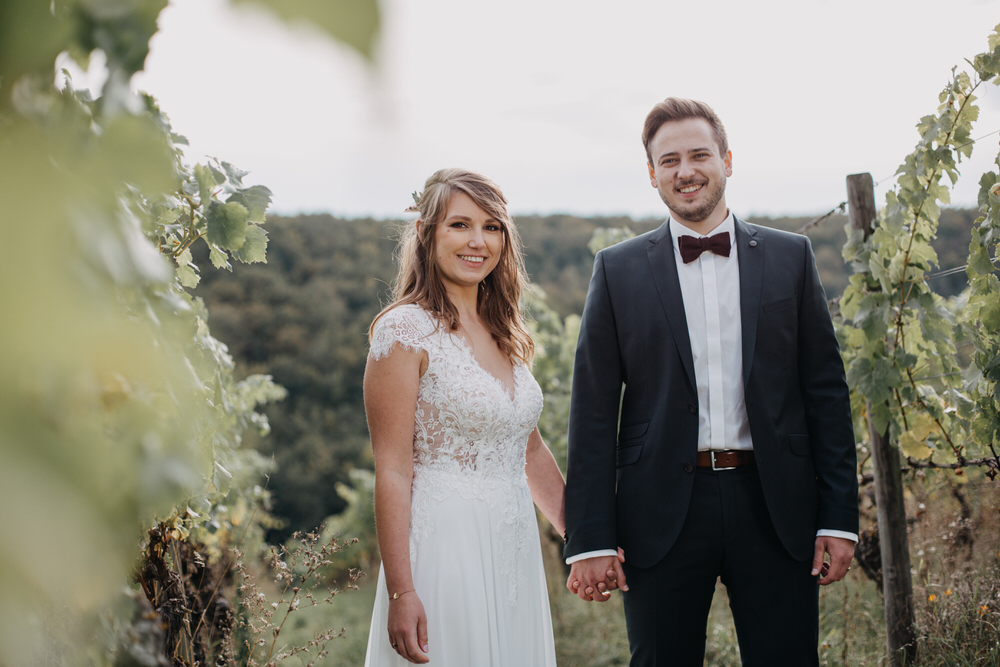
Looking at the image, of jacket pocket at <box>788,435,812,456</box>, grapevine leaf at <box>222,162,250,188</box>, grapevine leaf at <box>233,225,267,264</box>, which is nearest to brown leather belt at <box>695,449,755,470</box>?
jacket pocket at <box>788,435,812,456</box>

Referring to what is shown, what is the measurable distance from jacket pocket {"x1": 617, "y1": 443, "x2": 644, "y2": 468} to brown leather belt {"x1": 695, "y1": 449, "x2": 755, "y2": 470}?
0.19m

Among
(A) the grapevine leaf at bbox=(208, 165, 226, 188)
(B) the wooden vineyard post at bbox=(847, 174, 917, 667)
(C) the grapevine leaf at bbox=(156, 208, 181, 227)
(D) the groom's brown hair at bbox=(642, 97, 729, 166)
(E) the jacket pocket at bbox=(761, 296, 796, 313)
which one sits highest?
(D) the groom's brown hair at bbox=(642, 97, 729, 166)

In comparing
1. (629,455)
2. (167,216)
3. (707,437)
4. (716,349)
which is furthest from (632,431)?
(167,216)

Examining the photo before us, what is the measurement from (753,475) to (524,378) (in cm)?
80

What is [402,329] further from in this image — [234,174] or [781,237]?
[781,237]

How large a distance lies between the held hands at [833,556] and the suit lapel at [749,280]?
1.83 feet

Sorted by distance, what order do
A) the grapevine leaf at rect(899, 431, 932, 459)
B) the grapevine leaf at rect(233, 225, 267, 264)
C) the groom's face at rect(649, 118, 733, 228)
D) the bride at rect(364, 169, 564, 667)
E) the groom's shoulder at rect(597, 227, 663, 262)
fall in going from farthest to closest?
the grapevine leaf at rect(899, 431, 932, 459), the groom's shoulder at rect(597, 227, 663, 262), the groom's face at rect(649, 118, 733, 228), the bride at rect(364, 169, 564, 667), the grapevine leaf at rect(233, 225, 267, 264)

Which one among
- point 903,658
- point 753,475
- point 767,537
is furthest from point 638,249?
point 903,658

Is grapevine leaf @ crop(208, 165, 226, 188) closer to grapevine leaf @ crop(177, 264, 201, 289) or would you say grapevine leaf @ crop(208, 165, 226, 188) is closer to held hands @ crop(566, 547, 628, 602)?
grapevine leaf @ crop(177, 264, 201, 289)

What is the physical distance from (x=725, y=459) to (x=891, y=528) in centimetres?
133

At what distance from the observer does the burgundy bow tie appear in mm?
2387

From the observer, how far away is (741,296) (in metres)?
2.34

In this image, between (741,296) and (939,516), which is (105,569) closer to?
(741,296)

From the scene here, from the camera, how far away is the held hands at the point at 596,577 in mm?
2229
